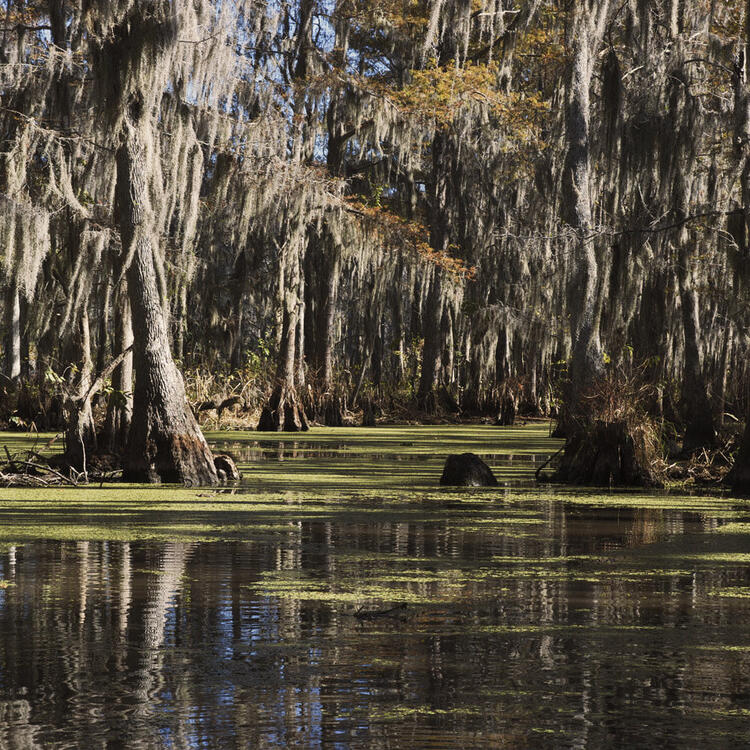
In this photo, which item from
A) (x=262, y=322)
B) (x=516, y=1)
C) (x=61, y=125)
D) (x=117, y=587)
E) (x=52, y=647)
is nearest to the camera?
(x=52, y=647)

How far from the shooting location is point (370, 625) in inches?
209

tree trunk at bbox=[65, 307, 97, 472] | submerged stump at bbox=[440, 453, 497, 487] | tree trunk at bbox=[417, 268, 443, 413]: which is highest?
tree trunk at bbox=[417, 268, 443, 413]

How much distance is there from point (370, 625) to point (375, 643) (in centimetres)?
36

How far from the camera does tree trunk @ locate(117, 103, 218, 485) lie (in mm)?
12148

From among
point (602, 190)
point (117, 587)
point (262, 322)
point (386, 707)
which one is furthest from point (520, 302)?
point (386, 707)

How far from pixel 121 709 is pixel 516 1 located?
2227 centimetres

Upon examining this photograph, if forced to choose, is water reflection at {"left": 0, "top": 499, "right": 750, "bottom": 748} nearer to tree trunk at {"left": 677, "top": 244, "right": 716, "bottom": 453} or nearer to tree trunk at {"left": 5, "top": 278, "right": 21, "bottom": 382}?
tree trunk at {"left": 677, "top": 244, "right": 716, "bottom": 453}

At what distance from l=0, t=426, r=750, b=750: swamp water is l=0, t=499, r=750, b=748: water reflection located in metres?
0.01

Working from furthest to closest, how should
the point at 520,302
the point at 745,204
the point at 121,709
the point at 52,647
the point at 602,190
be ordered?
the point at 520,302 < the point at 602,190 < the point at 745,204 < the point at 52,647 < the point at 121,709

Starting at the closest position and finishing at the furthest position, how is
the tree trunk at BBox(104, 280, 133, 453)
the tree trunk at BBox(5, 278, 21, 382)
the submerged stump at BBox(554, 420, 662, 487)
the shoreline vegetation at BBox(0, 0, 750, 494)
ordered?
1. the shoreline vegetation at BBox(0, 0, 750, 494)
2. the submerged stump at BBox(554, 420, 662, 487)
3. the tree trunk at BBox(104, 280, 133, 453)
4. the tree trunk at BBox(5, 278, 21, 382)

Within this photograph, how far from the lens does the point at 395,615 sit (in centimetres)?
553

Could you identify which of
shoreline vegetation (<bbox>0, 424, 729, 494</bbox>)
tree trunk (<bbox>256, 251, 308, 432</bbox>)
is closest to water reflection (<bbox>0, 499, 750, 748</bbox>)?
shoreline vegetation (<bbox>0, 424, 729, 494</bbox>)

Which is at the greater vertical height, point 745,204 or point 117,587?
point 745,204

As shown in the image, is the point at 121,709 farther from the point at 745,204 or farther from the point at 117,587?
the point at 745,204
